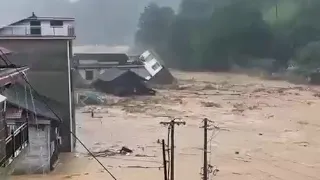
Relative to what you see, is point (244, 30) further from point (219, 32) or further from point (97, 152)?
point (97, 152)

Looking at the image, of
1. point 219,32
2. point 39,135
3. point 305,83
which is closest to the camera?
point 39,135

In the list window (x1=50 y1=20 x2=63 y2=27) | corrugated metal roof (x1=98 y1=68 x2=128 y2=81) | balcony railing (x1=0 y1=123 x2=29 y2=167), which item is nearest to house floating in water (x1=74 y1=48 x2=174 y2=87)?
corrugated metal roof (x1=98 y1=68 x2=128 y2=81)

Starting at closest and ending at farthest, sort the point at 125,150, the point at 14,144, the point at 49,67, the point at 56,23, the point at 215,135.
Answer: the point at 14,144 → the point at 49,67 → the point at 125,150 → the point at 56,23 → the point at 215,135

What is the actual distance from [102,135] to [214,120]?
3.93 metres

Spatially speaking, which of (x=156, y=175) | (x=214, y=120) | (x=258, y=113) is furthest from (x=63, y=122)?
(x=258, y=113)

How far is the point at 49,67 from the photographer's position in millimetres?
10203

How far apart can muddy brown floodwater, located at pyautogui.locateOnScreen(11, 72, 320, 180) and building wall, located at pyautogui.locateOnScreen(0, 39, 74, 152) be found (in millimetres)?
954

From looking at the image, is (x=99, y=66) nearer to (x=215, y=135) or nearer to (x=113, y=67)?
(x=113, y=67)

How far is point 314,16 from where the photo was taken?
30.5 m

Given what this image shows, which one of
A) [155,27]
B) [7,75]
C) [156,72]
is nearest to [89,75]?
[156,72]

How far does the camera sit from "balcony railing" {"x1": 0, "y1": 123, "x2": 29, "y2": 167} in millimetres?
3973

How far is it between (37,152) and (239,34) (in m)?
24.6

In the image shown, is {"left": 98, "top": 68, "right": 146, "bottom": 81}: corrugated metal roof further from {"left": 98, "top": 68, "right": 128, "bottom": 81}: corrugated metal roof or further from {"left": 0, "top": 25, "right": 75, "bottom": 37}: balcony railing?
{"left": 0, "top": 25, "right": 75, "bottom": 37}: balcony railing

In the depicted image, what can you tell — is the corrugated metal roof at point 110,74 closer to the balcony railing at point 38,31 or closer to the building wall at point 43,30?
the building wall at point 43,30
